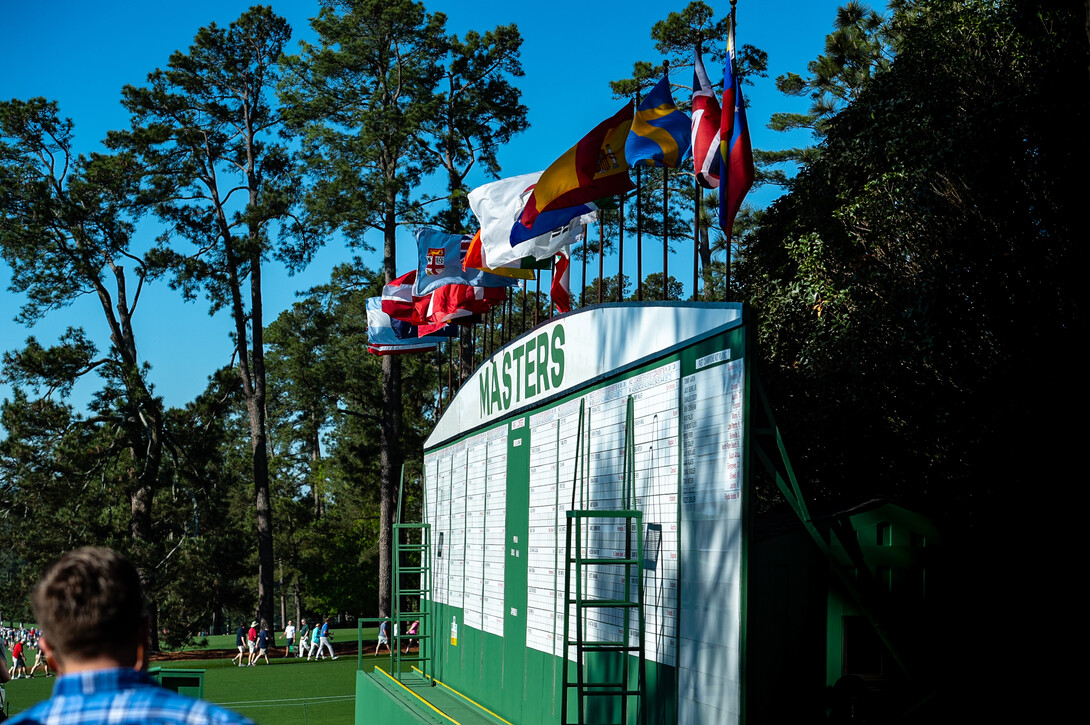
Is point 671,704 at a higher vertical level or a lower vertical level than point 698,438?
lower

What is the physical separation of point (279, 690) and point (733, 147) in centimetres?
1750

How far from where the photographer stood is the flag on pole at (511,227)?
11.7 m

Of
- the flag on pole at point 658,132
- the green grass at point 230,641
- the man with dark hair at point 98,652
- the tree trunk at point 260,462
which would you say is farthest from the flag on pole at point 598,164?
the green grass at point 230,641

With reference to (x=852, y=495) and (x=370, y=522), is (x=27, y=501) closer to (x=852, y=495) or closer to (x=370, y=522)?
(x=370, y=522)

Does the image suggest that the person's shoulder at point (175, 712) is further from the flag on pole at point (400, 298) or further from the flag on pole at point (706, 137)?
the flag on pole at point (400, 298)

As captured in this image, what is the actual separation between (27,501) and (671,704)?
2925 centimetres

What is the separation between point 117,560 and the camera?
2219 mm

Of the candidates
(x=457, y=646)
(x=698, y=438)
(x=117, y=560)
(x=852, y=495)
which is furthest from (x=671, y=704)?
(x=852, y=495)

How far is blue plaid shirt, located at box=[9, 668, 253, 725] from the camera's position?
2.02m

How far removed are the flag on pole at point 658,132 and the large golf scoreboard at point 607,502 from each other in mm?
1869

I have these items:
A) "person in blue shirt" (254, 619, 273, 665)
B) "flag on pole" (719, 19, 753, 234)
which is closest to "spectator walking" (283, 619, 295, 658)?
"person in blue shirt" (254, 619, 273, 665)

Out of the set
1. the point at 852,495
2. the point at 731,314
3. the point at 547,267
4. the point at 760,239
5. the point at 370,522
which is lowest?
the point at 370,522

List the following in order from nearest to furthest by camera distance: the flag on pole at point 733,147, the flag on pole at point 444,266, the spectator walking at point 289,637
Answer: the flag on pole at point 733,147 < the flag on pole at point 444,266 < the spectator walking at point 289,637

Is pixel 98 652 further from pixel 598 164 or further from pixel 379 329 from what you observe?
pixel 379 329
